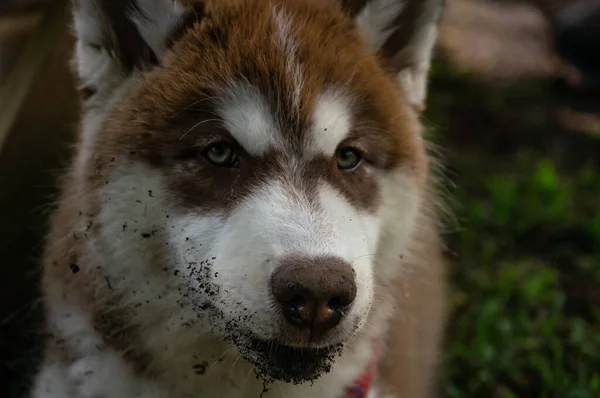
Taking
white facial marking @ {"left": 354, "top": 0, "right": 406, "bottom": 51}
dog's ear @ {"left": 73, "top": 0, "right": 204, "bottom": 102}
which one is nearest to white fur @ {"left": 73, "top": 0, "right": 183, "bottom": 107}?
dog's ear @ {"left": 73, "top": 0, "right": 204, "bottom": 102}

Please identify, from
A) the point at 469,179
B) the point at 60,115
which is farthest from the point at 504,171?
the point at 60,115

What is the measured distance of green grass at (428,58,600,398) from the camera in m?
4.32

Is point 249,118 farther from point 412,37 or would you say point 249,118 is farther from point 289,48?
point 412,37

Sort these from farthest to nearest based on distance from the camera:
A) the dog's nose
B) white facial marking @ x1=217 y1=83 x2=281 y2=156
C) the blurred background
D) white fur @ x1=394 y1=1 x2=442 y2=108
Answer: the blurred background
white fur @ x1=394 y1=1 x2=442 y2=108
white facial marking @ x1=217 y1=83 x2=281 y2=156
the dog's nose

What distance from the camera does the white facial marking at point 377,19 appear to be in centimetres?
310

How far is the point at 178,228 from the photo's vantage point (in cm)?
265

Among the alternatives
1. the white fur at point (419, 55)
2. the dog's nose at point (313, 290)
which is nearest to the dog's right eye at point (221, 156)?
the dog's nose at point (313, 290)

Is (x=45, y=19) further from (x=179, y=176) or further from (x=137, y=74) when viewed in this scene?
(x=179, y=176)

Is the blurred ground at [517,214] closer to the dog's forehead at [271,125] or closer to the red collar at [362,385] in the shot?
the red collar at [362,385]

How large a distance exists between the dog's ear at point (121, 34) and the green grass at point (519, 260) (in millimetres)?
1624

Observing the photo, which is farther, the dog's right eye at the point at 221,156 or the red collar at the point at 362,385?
the red collar at the point at 362,385

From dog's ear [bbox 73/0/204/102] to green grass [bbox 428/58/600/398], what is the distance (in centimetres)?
162

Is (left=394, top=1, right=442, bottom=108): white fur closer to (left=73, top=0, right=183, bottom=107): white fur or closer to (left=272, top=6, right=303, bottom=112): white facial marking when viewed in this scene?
(left=272, top=6, right=303, bottom=112): white facial marking

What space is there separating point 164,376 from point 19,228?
159 centimetres
